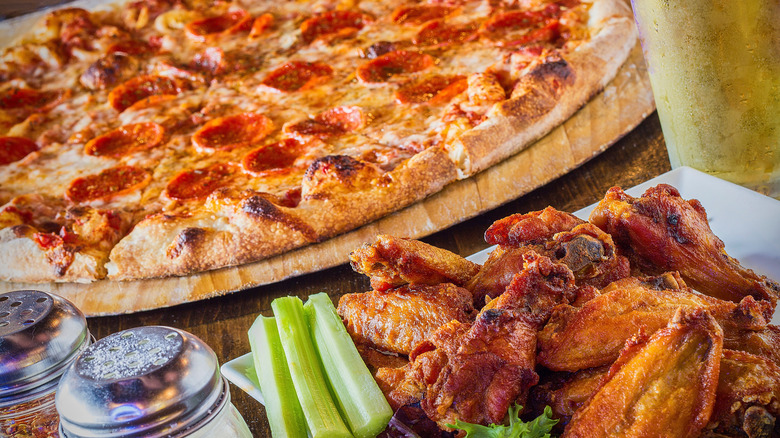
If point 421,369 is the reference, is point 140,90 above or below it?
above

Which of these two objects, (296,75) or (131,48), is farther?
(131,48)

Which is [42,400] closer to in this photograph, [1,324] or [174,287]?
[1,324]

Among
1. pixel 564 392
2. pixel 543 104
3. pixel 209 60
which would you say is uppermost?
pixel 209 60

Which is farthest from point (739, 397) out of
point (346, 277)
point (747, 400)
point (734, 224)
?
point (346, 277)

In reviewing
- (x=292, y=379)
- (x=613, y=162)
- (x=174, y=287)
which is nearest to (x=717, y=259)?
(x=292, y=379)

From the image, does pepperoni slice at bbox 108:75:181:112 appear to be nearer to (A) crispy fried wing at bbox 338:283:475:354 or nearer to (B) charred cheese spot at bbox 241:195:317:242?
(B) charred cheese spot at bbox 241:195:317:242

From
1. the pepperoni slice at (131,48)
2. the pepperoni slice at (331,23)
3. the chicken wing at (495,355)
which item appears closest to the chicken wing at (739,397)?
the chicken wing at (495,355)

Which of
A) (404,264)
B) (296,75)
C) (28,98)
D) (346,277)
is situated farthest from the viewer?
(28,98)

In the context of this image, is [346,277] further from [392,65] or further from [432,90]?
[392,65]
